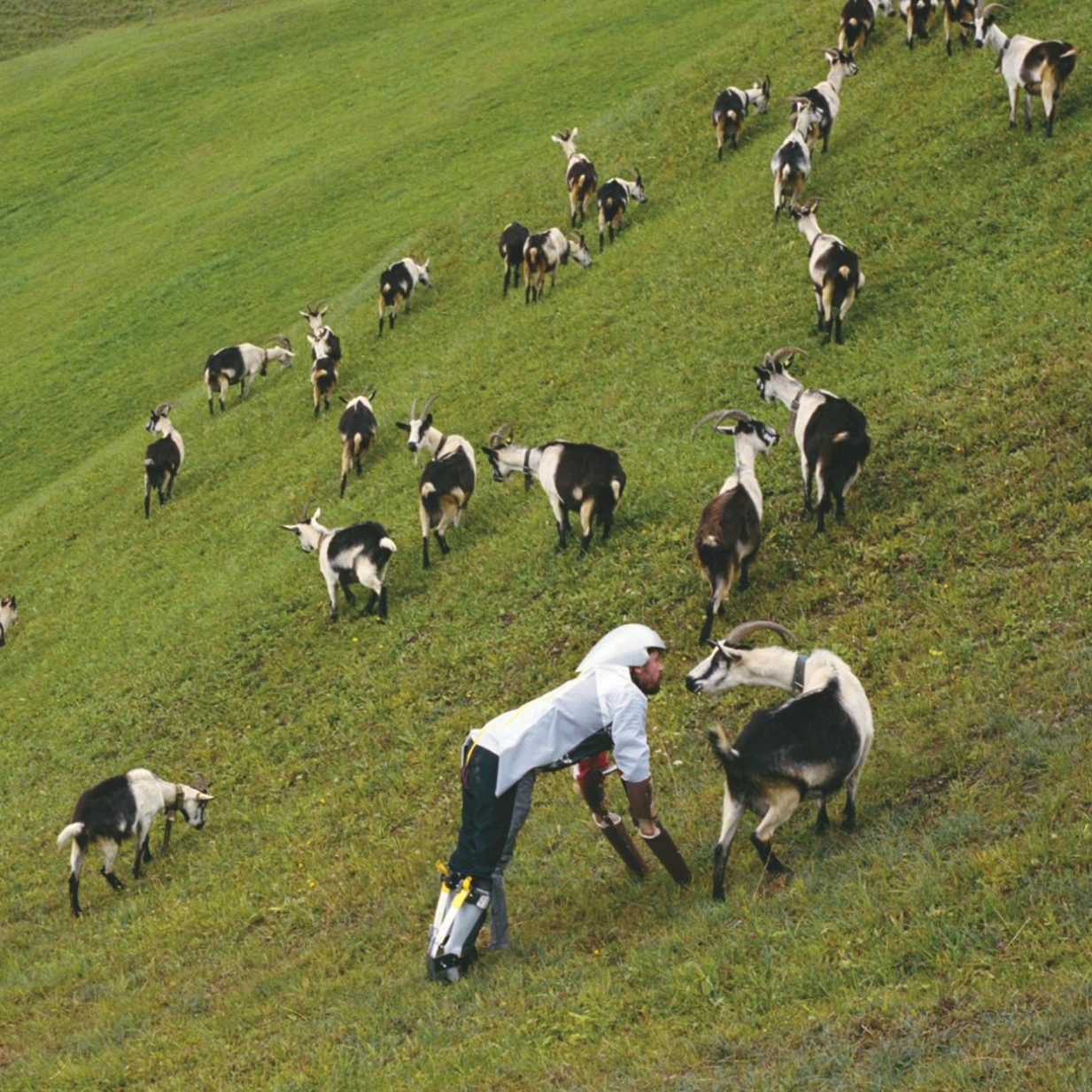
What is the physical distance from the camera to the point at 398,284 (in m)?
23.9

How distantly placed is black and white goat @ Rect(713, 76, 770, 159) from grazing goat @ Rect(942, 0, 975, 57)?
3684 millimetres

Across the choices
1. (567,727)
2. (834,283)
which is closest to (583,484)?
(834,283)

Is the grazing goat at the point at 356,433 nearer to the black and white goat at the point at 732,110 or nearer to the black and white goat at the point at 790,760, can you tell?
Result: the black and white goat at the point at 732,110

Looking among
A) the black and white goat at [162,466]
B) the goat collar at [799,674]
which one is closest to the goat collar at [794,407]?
the goat collar at [799,674]

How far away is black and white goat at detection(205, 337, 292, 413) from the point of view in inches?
940

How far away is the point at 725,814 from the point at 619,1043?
1575mm

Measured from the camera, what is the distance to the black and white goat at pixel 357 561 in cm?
1406

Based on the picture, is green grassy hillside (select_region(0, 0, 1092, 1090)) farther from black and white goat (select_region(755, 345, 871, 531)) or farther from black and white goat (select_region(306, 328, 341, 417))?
black and white goat (select_region(306, 328, 341, 417))

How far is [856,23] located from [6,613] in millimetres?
18522

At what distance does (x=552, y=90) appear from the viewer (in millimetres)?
35562

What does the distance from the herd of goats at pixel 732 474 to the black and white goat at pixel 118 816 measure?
0.05 ft

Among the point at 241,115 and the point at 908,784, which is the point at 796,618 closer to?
the point at 908,784

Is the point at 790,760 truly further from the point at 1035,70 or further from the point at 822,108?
the point at 822,108

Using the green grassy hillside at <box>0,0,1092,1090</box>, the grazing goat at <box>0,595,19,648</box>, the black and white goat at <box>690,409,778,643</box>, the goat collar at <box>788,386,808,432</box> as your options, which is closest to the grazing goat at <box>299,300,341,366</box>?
the green grassy hillside at <box>0,0,1092,1090</box>
